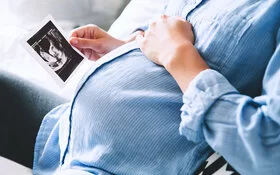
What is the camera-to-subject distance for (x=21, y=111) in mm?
950

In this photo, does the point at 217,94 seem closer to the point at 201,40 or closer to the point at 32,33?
the point at 201,40

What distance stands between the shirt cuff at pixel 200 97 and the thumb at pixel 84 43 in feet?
1.21

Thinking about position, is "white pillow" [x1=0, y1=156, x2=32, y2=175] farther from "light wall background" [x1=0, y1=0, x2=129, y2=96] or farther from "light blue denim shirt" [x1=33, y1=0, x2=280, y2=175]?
"light wall background" [x1=0, y1=0, x2=129, y2=96]

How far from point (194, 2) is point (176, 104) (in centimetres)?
23

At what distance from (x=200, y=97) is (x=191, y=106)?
22mm

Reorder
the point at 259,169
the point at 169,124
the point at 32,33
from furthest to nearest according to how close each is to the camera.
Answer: the point at 32,33 → the point at 169,124 → the point at 259,169

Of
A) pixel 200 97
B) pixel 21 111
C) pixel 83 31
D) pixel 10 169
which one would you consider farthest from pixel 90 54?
pixel 200 97

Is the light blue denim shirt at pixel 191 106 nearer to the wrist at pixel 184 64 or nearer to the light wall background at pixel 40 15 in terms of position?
the wrist at pixel 184 64

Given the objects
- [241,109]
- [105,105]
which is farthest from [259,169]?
[105,105]

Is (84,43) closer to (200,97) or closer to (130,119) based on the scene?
(130,119)

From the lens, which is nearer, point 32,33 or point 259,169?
point 259,169

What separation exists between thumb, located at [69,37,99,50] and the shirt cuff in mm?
370

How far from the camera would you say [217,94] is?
59 cm

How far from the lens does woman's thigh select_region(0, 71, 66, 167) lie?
0.95 meters
